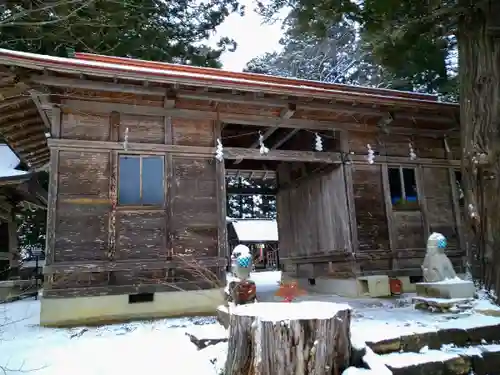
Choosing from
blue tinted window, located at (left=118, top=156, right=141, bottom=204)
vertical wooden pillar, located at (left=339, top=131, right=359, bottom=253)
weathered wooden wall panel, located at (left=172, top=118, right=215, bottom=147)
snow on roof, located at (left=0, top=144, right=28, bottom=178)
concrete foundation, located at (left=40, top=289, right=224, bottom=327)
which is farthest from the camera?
snow on roof, located at (left=0, top=144, right=28, bottom=178)

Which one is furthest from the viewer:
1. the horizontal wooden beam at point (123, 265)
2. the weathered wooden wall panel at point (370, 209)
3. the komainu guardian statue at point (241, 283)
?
the weathered wooden wall panel at point (370, 209)

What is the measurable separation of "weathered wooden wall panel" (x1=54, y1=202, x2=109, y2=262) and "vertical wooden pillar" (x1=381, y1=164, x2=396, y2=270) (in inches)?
232

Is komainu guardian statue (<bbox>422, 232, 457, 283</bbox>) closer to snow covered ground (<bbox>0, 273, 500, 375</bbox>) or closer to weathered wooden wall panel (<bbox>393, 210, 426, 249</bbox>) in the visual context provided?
snow covered ground (<bbox>0, 273, 500, 375</bbox>)

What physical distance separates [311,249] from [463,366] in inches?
231

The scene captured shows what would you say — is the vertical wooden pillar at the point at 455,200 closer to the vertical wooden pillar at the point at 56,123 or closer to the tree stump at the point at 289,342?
the tree stump at the point at 289,342

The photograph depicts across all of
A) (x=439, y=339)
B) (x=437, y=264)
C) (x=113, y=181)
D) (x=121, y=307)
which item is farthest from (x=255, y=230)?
(x=439, y=339)

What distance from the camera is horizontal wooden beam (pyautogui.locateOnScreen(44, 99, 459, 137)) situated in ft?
22.4

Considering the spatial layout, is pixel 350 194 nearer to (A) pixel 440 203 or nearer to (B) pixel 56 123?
(A) pixel 440 203

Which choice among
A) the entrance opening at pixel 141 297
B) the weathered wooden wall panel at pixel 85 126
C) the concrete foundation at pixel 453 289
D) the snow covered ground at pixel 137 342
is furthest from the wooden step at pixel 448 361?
the weathered wooden wall panel at pixel 85 126

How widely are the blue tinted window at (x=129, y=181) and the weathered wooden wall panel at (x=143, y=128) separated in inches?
16.5

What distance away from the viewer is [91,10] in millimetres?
7176

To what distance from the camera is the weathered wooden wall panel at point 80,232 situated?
6316mm

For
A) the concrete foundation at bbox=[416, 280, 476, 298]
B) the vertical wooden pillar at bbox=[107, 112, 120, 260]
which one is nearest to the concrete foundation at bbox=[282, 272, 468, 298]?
the concrete foundation at bbox=[416, 280, 476, 298]

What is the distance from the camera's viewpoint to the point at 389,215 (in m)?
8.54
